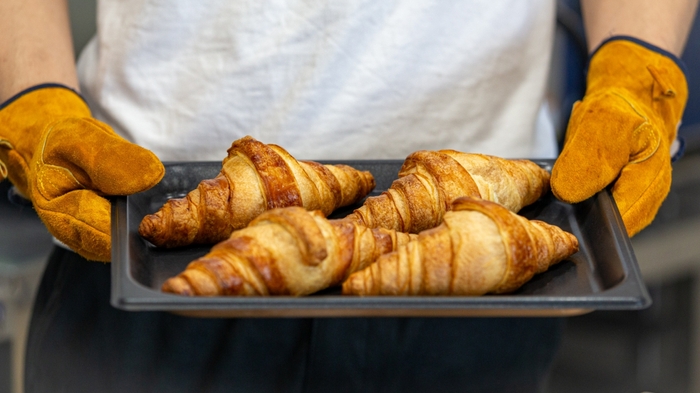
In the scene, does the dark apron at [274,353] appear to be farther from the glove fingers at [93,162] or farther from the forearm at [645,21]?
the forearm at [645,21]

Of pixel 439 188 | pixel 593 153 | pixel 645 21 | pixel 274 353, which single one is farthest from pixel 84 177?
pixel 645 21

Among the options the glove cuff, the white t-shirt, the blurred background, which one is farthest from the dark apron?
the glove cuff

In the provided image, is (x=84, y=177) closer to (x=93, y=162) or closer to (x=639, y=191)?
(x=93, y=162)

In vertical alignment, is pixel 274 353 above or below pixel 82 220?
below

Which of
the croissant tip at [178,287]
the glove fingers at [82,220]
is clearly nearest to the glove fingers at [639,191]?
the croissant tip at [178,287]

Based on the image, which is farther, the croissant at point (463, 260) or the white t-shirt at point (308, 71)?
the white t-shirt at point (308, 71)

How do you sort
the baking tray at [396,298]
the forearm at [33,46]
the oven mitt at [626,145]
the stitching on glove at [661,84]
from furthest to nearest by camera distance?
the forearm at [33,46]
the stitching on glove at [661,84]
the oven mitt at [626,145]
the baking tray at [396,298]
